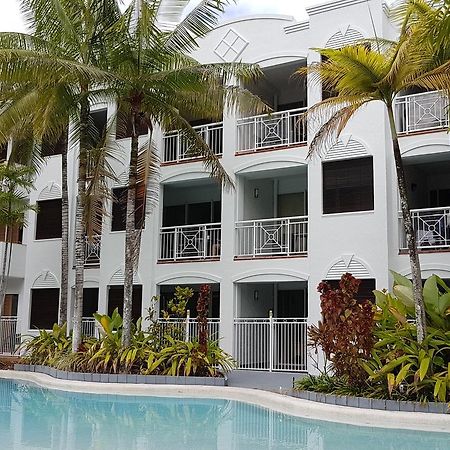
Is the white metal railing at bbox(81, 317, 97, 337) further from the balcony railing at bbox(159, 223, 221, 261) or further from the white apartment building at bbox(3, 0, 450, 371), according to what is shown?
the balcony railing at bbox(159, 223, 221, 261)

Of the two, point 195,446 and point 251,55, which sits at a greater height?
point 251,55

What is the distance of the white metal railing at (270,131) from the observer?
1886cm

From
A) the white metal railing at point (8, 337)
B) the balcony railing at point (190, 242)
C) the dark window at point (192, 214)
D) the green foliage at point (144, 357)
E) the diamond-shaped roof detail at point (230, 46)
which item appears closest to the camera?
the green foliage at point (144, 357)

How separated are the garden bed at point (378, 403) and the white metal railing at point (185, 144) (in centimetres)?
1003

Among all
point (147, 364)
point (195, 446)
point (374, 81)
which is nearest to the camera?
point (195, 446)

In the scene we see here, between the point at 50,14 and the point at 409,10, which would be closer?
the point at 409,10

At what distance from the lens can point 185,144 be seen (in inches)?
792

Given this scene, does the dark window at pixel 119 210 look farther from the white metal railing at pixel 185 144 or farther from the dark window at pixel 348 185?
the dark window at pixel 348 185

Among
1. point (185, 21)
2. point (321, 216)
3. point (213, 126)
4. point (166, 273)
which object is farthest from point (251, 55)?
point (166, 273)

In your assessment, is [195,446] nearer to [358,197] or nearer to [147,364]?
[147,364]

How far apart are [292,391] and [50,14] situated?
11003 millimetres

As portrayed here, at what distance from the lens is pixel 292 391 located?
12781 millimetres

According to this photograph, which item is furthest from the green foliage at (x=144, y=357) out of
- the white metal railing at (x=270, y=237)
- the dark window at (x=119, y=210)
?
the dark window at (x=119, y=210)

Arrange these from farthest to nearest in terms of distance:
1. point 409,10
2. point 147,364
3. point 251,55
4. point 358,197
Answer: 1. point 251,55
2. point 358,197
3. point 147,364
4. point 409,10
